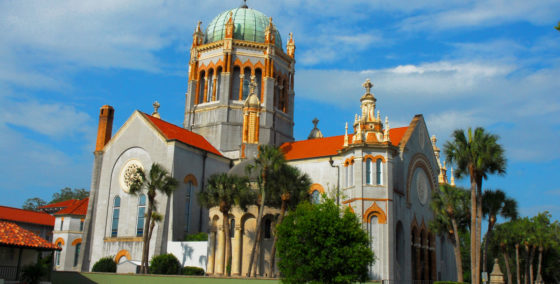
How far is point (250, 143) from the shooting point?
49.2 m

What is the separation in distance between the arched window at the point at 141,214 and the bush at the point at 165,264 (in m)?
4.82

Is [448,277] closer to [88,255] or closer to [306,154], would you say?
[306,154]

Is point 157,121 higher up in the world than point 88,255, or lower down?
higher up

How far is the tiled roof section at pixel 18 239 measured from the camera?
28312 mm

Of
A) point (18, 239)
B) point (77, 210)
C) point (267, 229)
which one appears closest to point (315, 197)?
point (267, 229)

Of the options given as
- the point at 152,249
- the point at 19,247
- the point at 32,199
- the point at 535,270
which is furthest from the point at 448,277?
the point at 32,199

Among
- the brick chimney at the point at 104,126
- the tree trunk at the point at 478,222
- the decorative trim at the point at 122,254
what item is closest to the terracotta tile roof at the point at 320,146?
the tree trunk at the point at 478,222

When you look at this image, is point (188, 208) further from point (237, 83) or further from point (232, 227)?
point (237, 83)

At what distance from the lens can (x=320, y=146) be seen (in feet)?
156

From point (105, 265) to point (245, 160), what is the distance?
14.3 metres

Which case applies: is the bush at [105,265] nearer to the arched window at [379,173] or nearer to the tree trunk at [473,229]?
the arched window at [379,173]

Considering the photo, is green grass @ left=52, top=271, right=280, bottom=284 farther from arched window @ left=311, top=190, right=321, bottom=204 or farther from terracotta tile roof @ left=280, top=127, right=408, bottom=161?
terracotta tile roof @ left=280, top=127, right=408, bottom=161

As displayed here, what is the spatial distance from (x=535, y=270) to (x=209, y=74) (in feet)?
137

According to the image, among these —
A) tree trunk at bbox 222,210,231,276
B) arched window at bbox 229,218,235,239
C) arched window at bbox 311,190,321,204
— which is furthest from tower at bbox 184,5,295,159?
tree trunk at bbox 222,210,231,276
